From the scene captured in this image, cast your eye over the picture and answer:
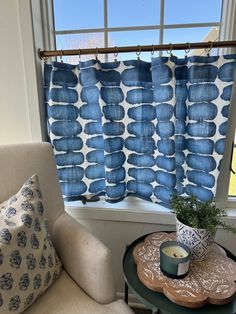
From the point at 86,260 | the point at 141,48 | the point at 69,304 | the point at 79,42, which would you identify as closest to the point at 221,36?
the point at 141,48

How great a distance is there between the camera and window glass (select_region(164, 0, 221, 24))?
1160 millimetres

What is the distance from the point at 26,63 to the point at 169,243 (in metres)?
1.04

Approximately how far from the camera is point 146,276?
88 centimetres

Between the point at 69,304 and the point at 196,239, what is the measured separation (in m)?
0.52

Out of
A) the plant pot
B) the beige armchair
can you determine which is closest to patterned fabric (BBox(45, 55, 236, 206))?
the beige armchair

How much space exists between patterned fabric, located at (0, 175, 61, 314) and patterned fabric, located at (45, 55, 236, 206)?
0.39 meters

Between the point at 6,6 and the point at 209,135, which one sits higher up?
the point at 6,6

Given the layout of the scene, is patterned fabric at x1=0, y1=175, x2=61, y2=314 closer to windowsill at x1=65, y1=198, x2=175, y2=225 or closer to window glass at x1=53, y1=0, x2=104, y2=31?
windowsill at x1=65, y1=198, x2=175, y2=225

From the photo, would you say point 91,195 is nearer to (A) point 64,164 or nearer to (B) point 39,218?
(A) point 64,164

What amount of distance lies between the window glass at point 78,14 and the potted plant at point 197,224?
98 cm

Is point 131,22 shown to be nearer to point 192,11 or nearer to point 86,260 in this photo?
point 192,11

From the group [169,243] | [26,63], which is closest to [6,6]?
[26,63]

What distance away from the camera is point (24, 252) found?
831 millimetres

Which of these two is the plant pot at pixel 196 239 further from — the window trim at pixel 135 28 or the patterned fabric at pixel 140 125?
the window trim at pixel 135 28
